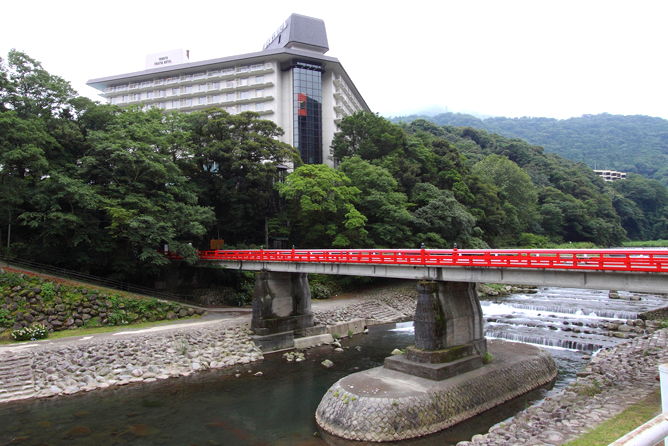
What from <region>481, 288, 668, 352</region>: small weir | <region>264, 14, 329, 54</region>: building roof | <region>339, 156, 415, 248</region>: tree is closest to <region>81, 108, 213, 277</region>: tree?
<region>339, 156, 415, 248</region>: tree

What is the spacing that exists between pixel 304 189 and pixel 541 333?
26439mm

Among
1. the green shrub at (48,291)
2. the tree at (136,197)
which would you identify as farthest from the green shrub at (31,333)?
the tree at (136,197)

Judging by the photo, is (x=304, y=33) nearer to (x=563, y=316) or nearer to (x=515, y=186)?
(x=515, y=186)

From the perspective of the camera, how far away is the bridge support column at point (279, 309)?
93.3ft

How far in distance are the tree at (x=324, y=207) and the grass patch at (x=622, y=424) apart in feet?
103

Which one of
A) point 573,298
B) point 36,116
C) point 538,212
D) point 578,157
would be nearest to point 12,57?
point 36,116

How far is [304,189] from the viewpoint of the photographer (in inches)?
1745

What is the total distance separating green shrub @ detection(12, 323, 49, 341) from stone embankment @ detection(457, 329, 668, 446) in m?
25.2

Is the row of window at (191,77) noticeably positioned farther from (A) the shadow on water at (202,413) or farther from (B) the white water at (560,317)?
(A) the shadow on water at (202,413)

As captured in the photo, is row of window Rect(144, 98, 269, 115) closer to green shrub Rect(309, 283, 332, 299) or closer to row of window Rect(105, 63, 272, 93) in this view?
row of window Rect(105, 63, 272, 93)

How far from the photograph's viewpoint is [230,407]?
61.4 ft

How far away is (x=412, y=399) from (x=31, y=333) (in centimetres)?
2339

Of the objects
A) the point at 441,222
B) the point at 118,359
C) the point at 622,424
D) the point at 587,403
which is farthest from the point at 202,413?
the point at 441,222

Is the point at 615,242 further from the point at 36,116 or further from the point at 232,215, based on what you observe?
the point at 36,116
